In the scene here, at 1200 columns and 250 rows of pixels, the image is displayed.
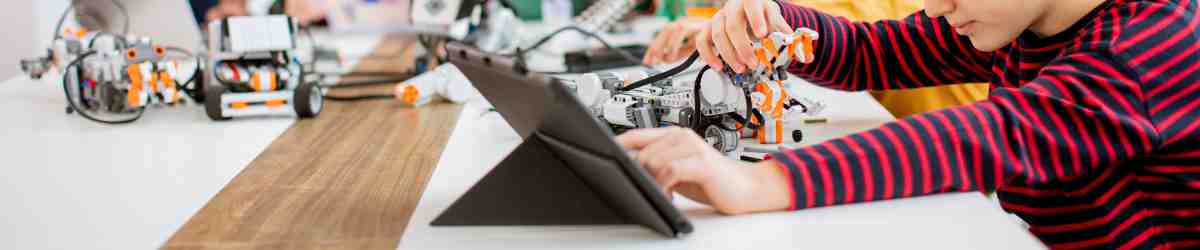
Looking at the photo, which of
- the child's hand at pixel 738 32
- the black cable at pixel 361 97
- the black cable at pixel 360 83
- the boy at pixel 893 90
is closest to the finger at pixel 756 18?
the child's hand at pixel 738 32

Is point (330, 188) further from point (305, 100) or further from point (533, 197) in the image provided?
point (305, 100)

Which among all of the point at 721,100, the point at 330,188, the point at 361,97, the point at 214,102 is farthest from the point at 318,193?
the point at 361,97

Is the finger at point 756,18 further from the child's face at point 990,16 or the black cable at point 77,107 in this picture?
the black cable at point 77,107

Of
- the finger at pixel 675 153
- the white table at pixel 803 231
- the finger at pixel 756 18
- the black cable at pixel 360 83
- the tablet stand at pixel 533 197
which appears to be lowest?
the black cable at pixel 360 83

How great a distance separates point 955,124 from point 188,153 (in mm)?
625

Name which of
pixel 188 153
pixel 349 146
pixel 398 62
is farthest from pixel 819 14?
pixel 398 62

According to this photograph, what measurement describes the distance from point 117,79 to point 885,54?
773 mm

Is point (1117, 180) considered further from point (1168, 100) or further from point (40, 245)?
point (40, 245)

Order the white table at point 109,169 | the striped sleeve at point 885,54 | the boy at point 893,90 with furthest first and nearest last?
1. the boy at point 893,90
2. the striped sleeve at point 885,54
3. the white table at point 109,169

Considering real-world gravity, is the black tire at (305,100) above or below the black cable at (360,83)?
above

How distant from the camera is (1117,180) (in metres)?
0.62

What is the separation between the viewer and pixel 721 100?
725 millimetres

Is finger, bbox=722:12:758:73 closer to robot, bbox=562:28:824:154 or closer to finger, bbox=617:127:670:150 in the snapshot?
robot, bbox=562:28:824:154

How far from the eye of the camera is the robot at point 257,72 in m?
1.01
